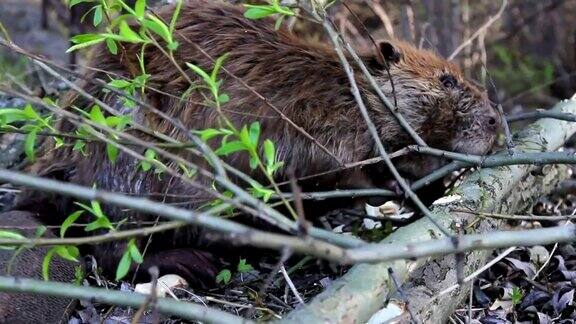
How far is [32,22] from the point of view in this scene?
28.6 ft

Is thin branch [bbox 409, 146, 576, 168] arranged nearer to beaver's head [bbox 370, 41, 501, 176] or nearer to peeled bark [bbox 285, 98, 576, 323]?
peeled bark [bbox 285, 98, 576, 323]

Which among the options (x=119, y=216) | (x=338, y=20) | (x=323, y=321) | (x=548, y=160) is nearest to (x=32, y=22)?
(x=338, y=20)

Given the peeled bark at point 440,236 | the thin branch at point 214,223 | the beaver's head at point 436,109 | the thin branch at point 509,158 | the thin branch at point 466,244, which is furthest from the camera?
the beaver's head at point 436,109

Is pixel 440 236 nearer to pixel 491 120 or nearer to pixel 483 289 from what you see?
pixel 483 289

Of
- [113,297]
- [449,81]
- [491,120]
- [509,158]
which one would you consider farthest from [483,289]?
[113,297]

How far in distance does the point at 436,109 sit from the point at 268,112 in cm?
63

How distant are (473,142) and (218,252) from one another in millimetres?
1002

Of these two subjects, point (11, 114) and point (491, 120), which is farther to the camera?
point (491, 120)

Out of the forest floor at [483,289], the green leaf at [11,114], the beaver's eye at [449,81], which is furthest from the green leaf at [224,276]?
the beaver's eye at [449,81]

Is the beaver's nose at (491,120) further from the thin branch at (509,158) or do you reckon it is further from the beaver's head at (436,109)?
the thin branch at (509,158)

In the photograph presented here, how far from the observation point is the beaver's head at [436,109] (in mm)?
3188

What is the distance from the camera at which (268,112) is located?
306cm

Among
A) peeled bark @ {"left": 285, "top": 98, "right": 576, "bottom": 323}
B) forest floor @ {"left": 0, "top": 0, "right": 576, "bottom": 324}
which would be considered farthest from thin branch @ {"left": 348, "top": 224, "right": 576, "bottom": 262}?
forest floor @ {"left": 0, "top": 0, "right": 576, "bottom": 324}

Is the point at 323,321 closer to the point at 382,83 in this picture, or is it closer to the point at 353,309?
the point at 353,309
